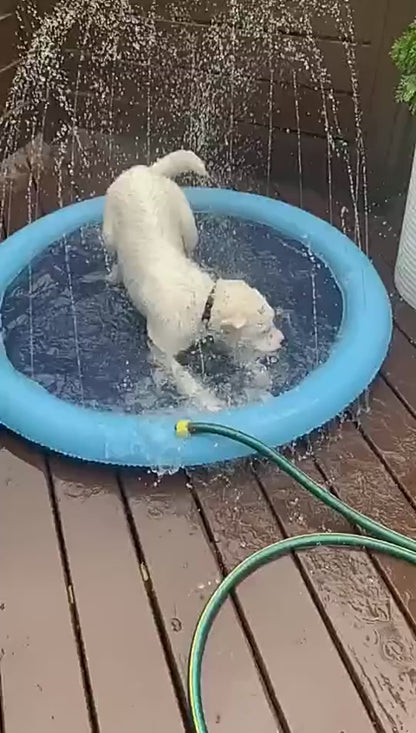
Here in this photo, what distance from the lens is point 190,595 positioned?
175cm

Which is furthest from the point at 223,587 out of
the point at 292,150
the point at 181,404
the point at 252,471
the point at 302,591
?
the point at 292,150

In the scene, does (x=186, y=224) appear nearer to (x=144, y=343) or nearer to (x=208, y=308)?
(x=144, y=343)

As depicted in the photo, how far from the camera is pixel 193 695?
1553mm

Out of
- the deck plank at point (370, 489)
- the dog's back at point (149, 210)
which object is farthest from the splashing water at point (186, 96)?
the deck plank at point (370, 489)

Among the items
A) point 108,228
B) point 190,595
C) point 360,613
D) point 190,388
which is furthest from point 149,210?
point 360,613

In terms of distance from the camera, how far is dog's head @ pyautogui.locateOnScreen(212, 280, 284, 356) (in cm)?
199

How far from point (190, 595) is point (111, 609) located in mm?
157

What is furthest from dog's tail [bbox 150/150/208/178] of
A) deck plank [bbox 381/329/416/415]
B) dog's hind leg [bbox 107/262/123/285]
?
deck plank [bbox 381/329/416/415]

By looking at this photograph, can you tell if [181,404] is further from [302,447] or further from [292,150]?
[292,150]

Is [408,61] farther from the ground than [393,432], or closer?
farther from the ground

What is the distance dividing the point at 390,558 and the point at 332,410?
0.40m

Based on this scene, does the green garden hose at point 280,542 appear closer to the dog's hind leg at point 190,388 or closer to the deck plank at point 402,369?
the dog's hind leg at point 190,388

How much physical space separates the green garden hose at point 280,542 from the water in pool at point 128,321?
0.62 feet

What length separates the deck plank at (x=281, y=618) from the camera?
5.14 feet
